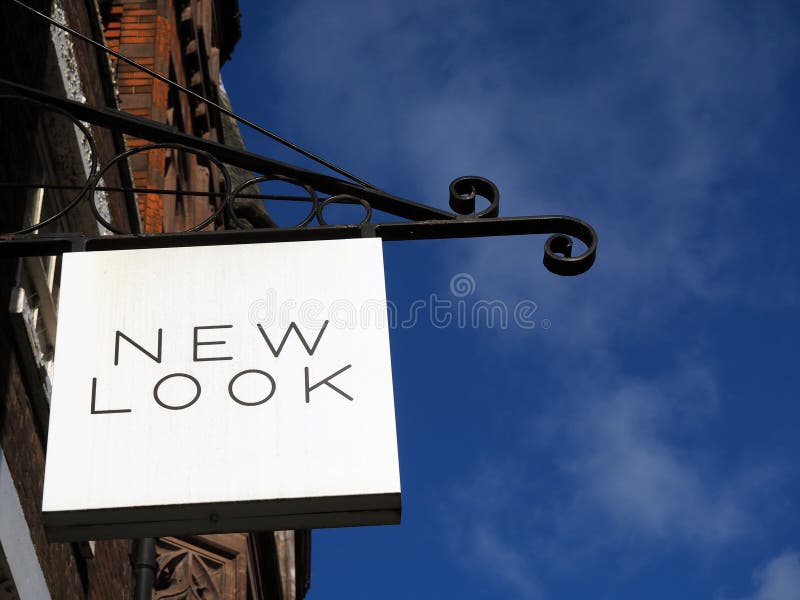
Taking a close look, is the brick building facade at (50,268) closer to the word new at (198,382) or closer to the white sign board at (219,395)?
A: the white sign board at (219,395)

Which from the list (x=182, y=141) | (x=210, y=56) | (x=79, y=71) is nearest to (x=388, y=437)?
(x=182, y=141)

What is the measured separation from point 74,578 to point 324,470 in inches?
124

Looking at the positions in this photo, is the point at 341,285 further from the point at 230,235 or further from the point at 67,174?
the point at 67,174

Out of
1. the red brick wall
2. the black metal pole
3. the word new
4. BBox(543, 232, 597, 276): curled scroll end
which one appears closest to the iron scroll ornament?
BBox(543, 232, 597, 276): curled scroll end

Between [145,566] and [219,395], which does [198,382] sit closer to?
[219,395]

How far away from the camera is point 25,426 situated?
5.92 meters

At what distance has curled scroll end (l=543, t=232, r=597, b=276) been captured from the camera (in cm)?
467

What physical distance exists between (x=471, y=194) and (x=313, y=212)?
0.61 meters

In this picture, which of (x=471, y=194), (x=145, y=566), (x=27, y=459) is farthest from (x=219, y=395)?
(x=145, y=566)

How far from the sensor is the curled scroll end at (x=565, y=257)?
467 cm

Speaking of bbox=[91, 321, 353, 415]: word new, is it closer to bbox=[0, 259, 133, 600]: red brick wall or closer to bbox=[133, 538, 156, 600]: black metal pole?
bbox=[0, 259, 133, 600]: red brick wall

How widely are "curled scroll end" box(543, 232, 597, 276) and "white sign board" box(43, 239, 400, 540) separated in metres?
0.63

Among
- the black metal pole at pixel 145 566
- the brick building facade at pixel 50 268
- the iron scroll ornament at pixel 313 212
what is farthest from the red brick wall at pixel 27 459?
the black metal pole at pixel 145 566

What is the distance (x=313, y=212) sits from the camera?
480cm
